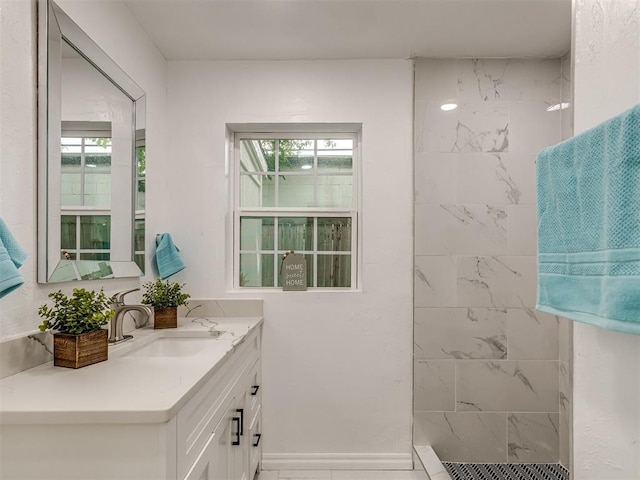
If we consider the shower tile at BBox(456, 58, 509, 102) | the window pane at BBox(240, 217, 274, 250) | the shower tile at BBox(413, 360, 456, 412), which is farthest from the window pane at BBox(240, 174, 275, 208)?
the shower tile at BBox(413, 360, 456, 412)

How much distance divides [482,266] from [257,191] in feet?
4.82

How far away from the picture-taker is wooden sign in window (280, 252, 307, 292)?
2465 mm

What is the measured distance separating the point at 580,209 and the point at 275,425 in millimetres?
2143

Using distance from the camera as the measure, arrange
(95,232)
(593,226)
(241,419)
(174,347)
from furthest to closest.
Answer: (174,347), (241,419), (95,232), (593,226)

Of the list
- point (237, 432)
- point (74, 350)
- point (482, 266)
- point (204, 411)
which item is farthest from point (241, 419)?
point (482, 266)

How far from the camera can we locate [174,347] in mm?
1848

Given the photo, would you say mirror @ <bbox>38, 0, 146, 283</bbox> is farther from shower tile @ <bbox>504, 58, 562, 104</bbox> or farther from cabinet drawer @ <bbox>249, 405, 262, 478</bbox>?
shower tile @ <bbox>504, 58, 562, 104</bbox>

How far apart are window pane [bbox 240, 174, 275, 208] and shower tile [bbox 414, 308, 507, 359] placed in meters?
1.23

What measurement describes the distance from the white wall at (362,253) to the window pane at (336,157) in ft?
0.68

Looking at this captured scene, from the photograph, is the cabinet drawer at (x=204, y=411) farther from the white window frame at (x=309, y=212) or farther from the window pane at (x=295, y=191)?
the window pane at (x=295, y=191)

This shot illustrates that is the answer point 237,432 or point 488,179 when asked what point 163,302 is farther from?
point 488,179

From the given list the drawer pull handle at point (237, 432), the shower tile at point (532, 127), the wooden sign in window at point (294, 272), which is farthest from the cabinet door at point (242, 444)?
the shower tile at point (532, 127)

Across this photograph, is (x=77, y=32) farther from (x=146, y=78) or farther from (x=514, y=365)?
(x=514, y=365)

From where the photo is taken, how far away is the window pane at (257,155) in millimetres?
2625
